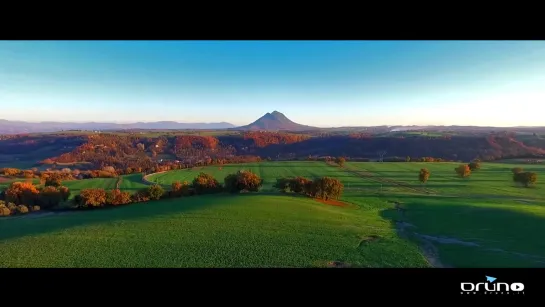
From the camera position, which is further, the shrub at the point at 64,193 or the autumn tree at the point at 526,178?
the autumn tree at the point at 526,178

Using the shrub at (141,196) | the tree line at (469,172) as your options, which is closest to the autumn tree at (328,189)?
the tree line at (469,172)

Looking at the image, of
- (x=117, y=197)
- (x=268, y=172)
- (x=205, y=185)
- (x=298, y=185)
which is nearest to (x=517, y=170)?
(x=298, y=185)

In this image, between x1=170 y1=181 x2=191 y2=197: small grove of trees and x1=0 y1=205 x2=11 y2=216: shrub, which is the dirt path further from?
x1=0 y1=205 x2=11 y2=216: shrub

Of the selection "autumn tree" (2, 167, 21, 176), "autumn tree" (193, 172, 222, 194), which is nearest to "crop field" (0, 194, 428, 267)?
"autumn tree" (193, 172, 222, 194)

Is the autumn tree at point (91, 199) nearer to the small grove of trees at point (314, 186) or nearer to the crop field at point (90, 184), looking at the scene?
the crop field at point (90, 184)

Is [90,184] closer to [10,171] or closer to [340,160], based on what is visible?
[10,171]
